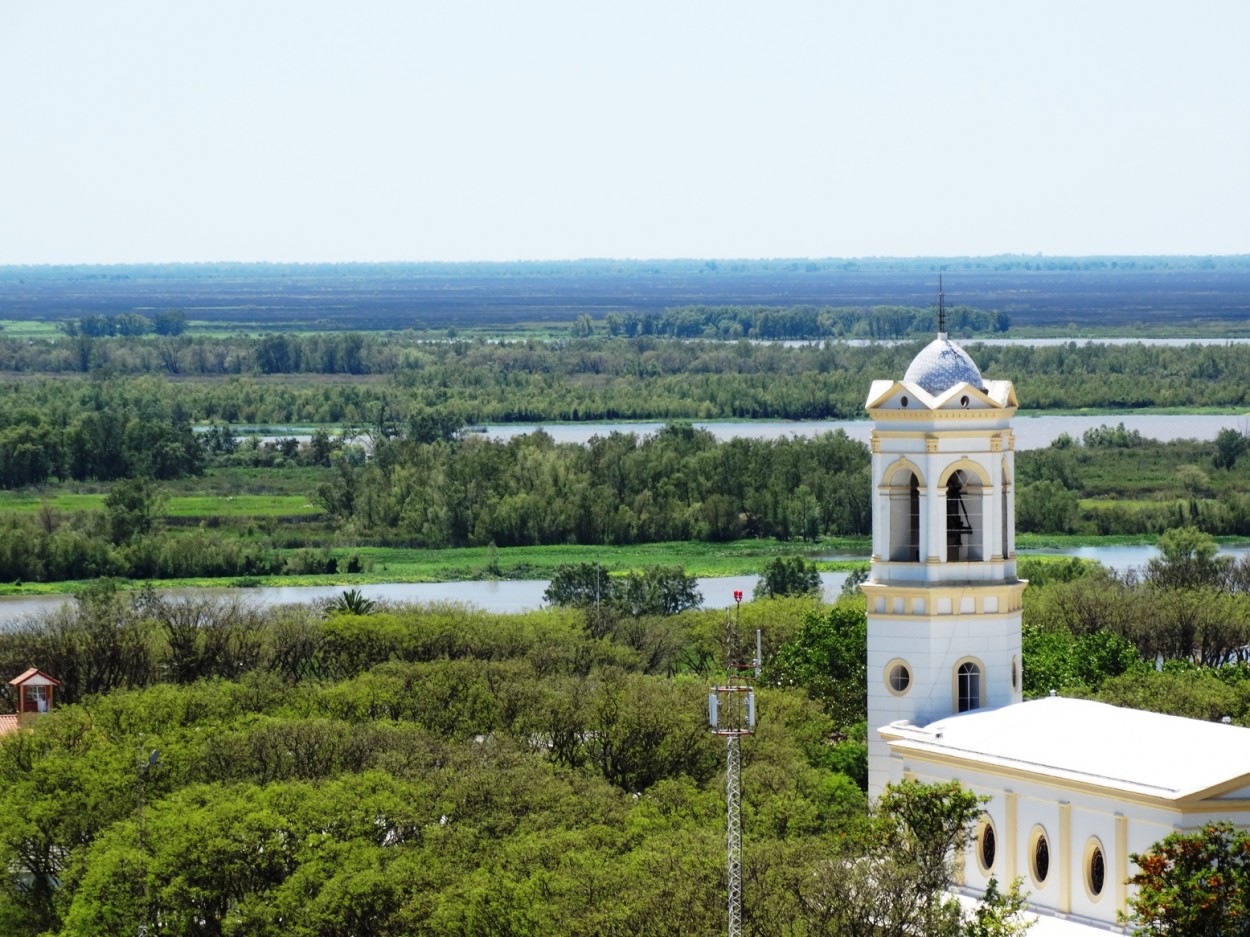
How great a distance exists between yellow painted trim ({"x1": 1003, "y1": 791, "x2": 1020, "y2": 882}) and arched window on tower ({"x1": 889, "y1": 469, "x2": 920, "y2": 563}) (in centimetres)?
495

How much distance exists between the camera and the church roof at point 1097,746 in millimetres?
31172

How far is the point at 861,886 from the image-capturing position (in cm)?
3147

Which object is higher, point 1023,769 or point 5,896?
point 1023,769

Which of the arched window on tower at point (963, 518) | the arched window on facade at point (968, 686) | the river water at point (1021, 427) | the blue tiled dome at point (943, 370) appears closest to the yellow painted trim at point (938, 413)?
the blue tiled dome at point (943, 370)

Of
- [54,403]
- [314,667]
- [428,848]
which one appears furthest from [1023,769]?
[54,403]

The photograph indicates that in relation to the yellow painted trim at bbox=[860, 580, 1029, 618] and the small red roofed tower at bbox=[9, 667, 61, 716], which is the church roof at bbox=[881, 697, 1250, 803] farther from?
the small red roofed tower at bbox=[9, 667, 61, 716]

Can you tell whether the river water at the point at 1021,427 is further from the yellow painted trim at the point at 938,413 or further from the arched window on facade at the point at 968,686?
the yellow painted trim at the point at 938,413

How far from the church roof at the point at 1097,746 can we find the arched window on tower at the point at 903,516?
245cm

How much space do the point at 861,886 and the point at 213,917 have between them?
452 inches

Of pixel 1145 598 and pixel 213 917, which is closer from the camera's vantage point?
pixel 213 917

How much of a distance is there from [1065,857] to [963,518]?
246 inches

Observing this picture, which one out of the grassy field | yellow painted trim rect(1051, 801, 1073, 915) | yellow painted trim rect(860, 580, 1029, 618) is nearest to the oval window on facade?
yellow painted trim rect(1051, 801, 1073, 915)

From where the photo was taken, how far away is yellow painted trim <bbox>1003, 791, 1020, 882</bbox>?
33.2 meters

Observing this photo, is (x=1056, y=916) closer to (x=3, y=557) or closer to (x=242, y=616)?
(x=242, y=616)
